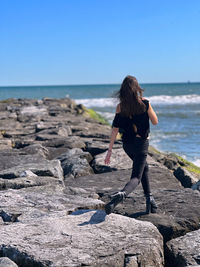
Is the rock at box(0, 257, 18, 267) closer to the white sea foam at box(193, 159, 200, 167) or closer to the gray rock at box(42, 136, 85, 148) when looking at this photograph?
the gray rock at box(42, 136, 85, 148)

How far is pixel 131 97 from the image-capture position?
420 cm

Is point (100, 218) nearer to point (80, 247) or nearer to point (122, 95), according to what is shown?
point (80, 247)

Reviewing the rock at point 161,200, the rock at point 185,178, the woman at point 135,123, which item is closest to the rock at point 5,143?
the rock at point 161,200

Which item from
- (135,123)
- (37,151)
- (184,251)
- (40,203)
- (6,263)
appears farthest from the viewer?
(37,151)

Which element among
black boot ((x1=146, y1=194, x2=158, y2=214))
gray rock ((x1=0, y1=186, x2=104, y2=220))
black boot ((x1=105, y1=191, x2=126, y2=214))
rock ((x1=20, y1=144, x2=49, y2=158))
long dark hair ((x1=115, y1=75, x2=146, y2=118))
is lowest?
rock ((x1=20, y1=144, x2=49, y2=158))

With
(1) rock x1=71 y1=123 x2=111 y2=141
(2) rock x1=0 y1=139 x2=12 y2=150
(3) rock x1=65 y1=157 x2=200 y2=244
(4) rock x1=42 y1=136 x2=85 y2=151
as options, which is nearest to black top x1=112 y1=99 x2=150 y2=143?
(3) rock x1=65 y1=157 x2=200 y2=244

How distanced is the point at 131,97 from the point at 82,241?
156 cm

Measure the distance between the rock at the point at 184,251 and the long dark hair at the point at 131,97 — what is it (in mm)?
1332

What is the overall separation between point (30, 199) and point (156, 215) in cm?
140

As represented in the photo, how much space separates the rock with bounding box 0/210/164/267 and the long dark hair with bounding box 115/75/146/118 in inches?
43.2

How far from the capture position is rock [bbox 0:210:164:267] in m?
3.18

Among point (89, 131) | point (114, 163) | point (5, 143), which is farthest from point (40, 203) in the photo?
point (89, 131)

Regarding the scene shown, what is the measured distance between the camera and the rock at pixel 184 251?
3.44 meters

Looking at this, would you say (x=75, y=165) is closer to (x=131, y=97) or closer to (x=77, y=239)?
(x=131, y=97)
